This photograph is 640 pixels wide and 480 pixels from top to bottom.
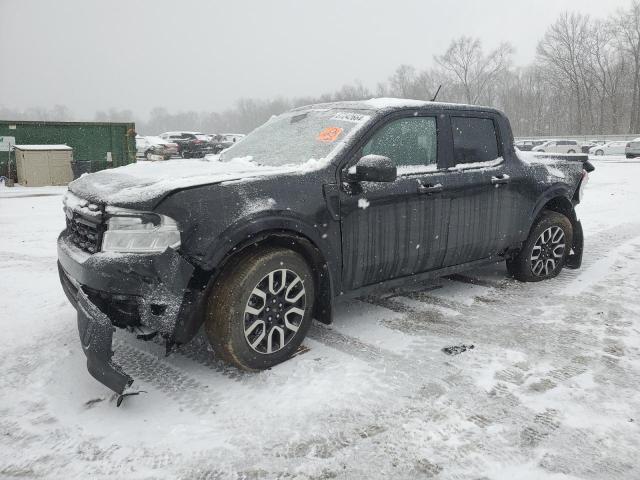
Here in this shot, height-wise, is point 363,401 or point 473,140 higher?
point 473,140

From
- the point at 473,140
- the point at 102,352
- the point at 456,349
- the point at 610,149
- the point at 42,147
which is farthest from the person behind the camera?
the point at 610,149

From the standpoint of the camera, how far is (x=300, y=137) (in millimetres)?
4031

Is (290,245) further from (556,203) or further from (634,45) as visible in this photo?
(634,45)

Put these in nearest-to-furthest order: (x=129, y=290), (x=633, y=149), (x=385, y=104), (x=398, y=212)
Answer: (x=129, y=290), (x=398, y=212), (x=385, y=104), (x=633, y=149)

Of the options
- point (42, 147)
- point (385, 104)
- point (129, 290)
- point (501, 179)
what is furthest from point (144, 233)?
point (42, 147)

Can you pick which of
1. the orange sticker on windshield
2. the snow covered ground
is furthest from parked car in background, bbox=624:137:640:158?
the orange sticker on windshield

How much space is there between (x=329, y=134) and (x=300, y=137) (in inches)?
11.7

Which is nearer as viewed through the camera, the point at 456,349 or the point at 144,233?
the point at 144,233

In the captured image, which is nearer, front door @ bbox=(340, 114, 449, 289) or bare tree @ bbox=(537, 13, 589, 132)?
front door @ bbox=(340, 114, 449, 289)

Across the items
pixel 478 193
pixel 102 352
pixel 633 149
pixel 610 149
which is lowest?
pixel 102 352

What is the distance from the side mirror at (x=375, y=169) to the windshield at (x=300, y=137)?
0.97 feet

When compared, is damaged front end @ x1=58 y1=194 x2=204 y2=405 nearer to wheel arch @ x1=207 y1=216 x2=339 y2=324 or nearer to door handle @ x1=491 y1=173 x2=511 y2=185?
wheel arch @ x1=207 y1=216 x2=339 y2=324

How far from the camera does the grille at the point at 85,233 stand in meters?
3.02

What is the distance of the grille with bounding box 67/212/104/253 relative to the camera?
9.91 feet
